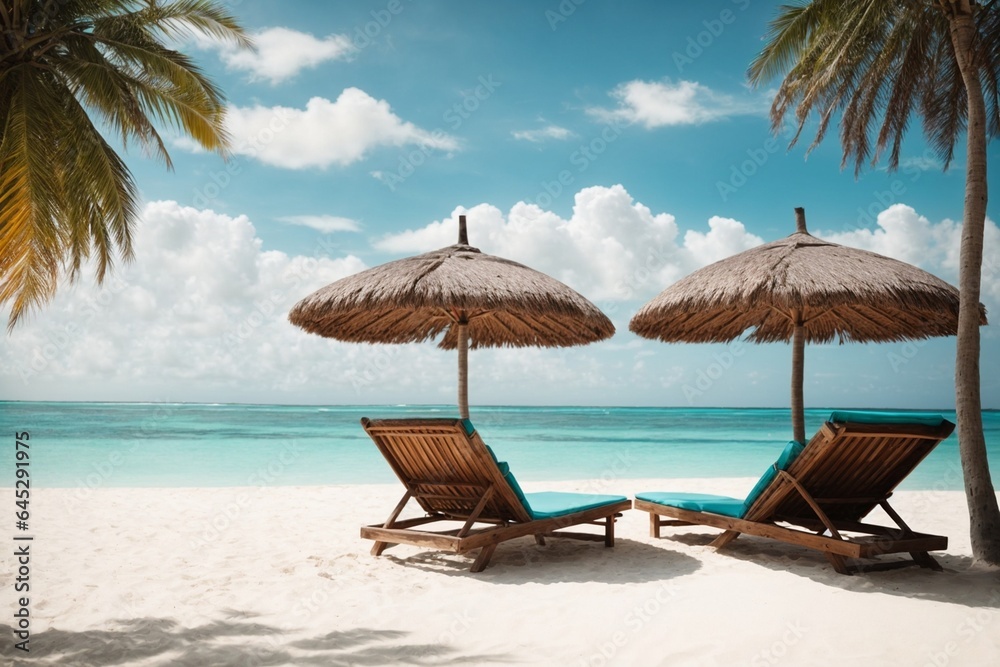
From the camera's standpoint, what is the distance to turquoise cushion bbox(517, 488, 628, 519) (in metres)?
4.17

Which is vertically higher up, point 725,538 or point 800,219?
point 800,219

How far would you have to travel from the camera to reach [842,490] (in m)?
4.10

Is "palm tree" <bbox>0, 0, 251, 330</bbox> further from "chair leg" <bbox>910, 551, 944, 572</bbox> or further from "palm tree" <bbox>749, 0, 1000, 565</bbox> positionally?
"chair leg" <bbox>910, 551, 944, 572</bbox>

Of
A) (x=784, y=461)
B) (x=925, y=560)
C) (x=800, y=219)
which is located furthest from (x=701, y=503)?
(x=800, y=219)

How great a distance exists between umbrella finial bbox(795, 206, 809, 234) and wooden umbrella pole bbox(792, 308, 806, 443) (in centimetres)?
72

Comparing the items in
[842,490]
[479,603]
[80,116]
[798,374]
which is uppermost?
[80,116]

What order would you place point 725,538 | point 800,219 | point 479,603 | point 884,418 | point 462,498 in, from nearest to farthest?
point 479,603, point 884,418, point 462,498, point 725,538, point 800,219

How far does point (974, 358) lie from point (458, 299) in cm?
318

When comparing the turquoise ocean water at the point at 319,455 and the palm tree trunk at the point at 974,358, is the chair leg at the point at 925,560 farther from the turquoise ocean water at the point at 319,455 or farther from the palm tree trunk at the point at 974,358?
the turquoise ocean water at the point at 319,455

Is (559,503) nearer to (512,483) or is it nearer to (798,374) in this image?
(512,483)

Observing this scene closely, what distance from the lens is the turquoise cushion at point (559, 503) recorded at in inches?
164

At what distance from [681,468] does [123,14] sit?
12.9 meters

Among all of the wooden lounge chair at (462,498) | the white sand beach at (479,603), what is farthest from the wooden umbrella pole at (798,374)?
the wooden lounge chair at (462,498)

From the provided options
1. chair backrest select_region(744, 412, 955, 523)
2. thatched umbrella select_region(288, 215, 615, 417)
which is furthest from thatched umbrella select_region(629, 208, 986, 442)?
chair backrest select_region(744, 412, 955, 523)
